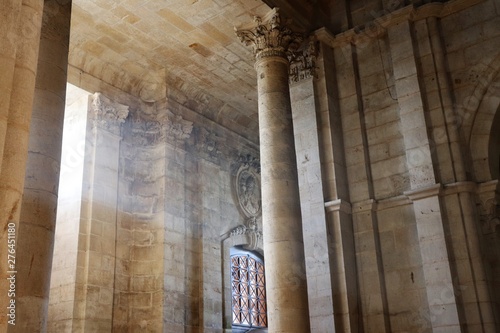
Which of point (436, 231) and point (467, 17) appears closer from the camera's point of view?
point (436, 231)

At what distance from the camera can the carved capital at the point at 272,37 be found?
10.6 m

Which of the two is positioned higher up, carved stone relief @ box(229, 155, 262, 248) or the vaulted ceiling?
the vaulted ceiling

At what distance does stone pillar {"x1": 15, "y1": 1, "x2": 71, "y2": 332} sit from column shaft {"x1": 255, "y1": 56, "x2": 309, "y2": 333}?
3674 millimetres

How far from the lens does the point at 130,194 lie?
1354 cm

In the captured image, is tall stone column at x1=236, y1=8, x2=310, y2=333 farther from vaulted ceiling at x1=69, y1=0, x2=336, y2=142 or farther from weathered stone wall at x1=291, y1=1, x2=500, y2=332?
weathered stone wall at x1=291, y1=1, x2=500, y2=332

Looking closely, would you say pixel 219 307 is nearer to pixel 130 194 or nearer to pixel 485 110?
pixel 130 194

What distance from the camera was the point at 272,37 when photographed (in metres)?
10.6

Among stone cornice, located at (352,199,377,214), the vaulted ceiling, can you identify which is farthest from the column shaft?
the vaulted ceiling

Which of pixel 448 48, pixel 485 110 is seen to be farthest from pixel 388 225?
pixel 448 48

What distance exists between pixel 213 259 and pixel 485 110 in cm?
729

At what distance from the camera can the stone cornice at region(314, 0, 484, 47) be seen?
1066 cm

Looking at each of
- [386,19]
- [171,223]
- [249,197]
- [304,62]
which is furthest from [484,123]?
[249,197]

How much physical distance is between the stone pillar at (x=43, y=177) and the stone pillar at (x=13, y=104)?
1.70m

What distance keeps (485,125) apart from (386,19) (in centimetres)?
283
